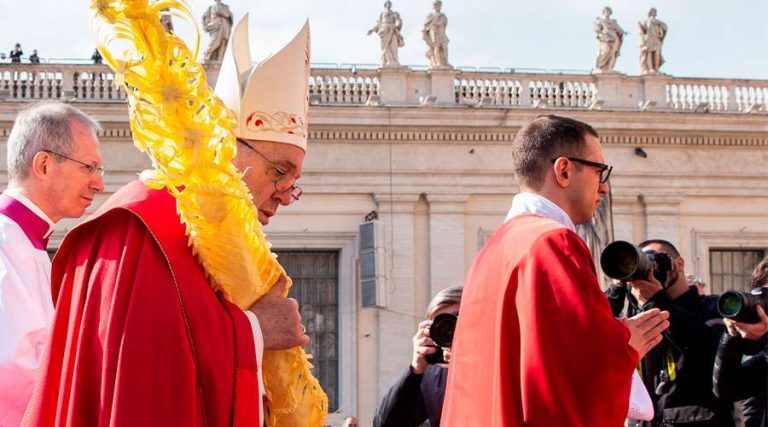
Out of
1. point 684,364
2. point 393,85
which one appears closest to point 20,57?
point 393,85

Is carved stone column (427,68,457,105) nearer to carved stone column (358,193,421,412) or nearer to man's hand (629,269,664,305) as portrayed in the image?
carved stone column (358,193,421,412)

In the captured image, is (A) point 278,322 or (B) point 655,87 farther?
(B) point 655,87

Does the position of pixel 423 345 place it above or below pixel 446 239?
below

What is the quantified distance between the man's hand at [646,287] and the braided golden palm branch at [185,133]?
2407 mm

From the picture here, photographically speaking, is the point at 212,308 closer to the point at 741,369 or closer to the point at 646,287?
the point at 646,287

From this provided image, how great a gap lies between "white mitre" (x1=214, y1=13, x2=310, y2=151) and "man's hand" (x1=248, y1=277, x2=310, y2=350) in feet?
1.67

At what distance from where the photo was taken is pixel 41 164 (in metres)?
4.44

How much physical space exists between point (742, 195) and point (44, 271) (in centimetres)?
1855

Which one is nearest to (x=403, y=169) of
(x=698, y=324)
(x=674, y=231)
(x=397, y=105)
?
(x=397, y=105)

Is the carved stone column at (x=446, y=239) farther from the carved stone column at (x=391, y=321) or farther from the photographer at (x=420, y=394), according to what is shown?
the photographer at (x=420, y=394)

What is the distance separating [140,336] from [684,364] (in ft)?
13.9

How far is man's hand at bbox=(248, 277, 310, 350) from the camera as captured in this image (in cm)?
341

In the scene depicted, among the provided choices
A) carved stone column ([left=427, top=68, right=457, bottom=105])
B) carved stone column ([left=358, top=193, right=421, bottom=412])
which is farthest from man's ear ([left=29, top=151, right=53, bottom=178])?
carved stone column ([left=427, top=68, right=457, bottom=105])

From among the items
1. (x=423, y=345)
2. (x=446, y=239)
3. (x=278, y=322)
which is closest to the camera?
(x=278, y=322)
